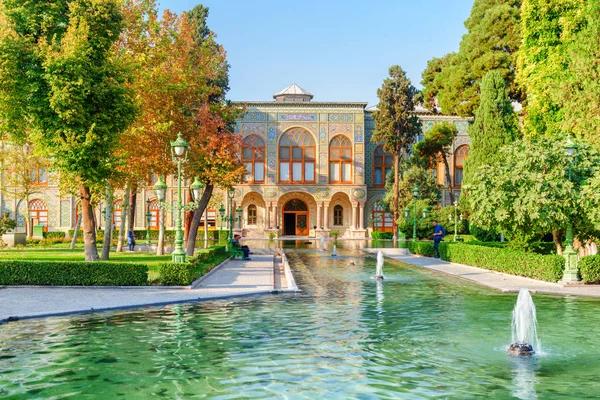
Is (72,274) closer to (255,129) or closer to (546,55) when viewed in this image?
(546,55)

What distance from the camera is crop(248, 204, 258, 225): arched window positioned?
174ft

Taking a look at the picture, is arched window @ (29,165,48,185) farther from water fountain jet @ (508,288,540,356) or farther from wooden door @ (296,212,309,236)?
water fountain jet @ (508,288,540,356)

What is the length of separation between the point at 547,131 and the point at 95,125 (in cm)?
1660

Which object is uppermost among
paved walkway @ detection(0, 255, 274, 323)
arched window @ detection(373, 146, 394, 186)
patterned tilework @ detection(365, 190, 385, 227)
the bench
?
arched window @ detection(373, 146, 394, 186)

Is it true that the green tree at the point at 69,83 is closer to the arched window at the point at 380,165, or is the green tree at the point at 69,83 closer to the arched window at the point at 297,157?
the arched window at the point at 297,157

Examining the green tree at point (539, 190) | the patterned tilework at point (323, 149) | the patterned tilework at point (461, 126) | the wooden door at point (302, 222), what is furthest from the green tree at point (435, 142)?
the green tree at point (539, 190)

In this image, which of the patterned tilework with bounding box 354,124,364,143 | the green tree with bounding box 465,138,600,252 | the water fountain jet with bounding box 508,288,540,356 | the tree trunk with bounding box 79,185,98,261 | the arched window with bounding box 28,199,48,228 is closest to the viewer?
the water fountain jet with bounding box 508,288,540,356

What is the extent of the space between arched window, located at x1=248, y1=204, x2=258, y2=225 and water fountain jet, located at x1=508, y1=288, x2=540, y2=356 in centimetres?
4408

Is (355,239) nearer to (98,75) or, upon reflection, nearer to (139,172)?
(139,172)

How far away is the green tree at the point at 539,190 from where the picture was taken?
17031 millimetres

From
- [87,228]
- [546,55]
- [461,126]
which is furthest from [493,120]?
[461,126]

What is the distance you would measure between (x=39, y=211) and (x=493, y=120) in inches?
1540

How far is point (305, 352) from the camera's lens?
27.9 feet

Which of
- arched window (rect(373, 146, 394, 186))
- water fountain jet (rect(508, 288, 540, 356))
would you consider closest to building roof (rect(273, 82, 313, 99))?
arched window (rect(373, 146, 394, 186))
